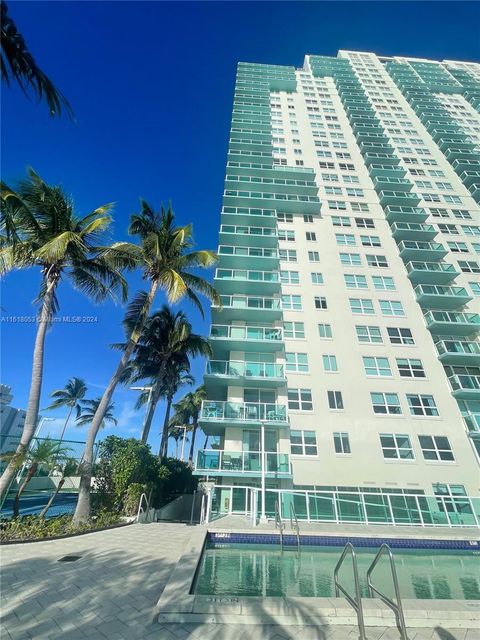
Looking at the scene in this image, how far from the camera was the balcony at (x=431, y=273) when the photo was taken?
22984mm

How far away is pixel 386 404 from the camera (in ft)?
59.9

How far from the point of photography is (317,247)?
Result: 25391 millimetres

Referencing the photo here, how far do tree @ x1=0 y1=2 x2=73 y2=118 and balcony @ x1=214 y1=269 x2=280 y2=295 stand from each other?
16.3m

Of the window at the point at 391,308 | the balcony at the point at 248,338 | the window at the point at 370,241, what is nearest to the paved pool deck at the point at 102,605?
the balcony at the point at 248,338

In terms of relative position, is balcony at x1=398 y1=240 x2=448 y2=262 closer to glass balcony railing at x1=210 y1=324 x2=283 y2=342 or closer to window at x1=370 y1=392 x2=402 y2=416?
A: window at x1=370 y1=392 x2=402 y2=416

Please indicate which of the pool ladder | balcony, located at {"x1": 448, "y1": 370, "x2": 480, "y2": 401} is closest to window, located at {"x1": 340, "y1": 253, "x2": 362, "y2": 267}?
balcony, located at {"x1": 448, "y1": 370, "x2": 480, "y2": 401}

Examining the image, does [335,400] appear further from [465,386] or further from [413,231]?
[413,231]

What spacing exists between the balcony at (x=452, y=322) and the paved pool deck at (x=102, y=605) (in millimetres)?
20889

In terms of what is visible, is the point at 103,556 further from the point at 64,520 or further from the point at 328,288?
the point at 328,288

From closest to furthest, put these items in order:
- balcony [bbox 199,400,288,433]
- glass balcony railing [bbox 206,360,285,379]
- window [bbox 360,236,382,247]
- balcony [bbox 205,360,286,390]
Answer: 1. balcony [bbox 199,400,288,433]
2. balcony [bbox 205,360,286,390]
3. glass balcony railing [bbox 206,360,285,379]
4. window [bbox 360,236,382,247]

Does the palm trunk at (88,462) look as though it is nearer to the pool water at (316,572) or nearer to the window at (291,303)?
the pool water at (316,572)

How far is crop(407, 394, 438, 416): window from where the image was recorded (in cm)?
1806

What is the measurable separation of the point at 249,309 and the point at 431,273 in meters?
15.9

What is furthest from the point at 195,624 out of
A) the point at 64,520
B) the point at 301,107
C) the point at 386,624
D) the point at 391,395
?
the point at 301,107
